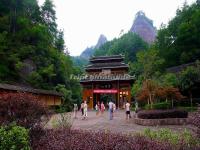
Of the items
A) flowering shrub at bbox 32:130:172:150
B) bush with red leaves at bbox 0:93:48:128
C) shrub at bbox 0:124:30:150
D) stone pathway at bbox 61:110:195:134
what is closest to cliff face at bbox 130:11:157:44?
stone pathway at bbox 61:110:195:134

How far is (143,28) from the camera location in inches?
4970

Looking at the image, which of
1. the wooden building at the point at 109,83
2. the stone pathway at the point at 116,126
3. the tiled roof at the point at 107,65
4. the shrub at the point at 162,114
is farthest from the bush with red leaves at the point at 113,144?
the tiled roof at the point at 107,65

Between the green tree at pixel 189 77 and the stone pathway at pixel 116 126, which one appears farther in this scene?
the green tree at pixel 189 77

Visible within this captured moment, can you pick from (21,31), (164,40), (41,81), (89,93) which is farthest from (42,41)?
(164,40)

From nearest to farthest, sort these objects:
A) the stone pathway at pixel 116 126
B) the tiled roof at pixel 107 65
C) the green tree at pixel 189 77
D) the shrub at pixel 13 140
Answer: the shrub at pixel 13 140 < the stone pathway at pixel 116 126 < the green tree at pixel 189 77 < the tiled roof at pixel 107 65

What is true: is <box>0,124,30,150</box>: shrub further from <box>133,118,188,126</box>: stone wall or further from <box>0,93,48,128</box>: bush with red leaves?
<box>133,118,188,126</box>: stone wall

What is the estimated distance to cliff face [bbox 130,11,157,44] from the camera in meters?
126

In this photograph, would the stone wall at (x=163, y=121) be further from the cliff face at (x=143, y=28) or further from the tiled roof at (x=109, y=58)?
the cliff face at (x=143, y=28)

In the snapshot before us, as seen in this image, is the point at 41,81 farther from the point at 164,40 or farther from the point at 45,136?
the point at 45,136

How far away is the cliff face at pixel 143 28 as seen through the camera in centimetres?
12556

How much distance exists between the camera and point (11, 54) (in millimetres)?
44844

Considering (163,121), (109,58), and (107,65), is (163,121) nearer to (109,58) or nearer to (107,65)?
(107,65)

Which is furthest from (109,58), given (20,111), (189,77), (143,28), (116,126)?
(143,28)

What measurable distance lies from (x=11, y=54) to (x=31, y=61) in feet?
11.2
